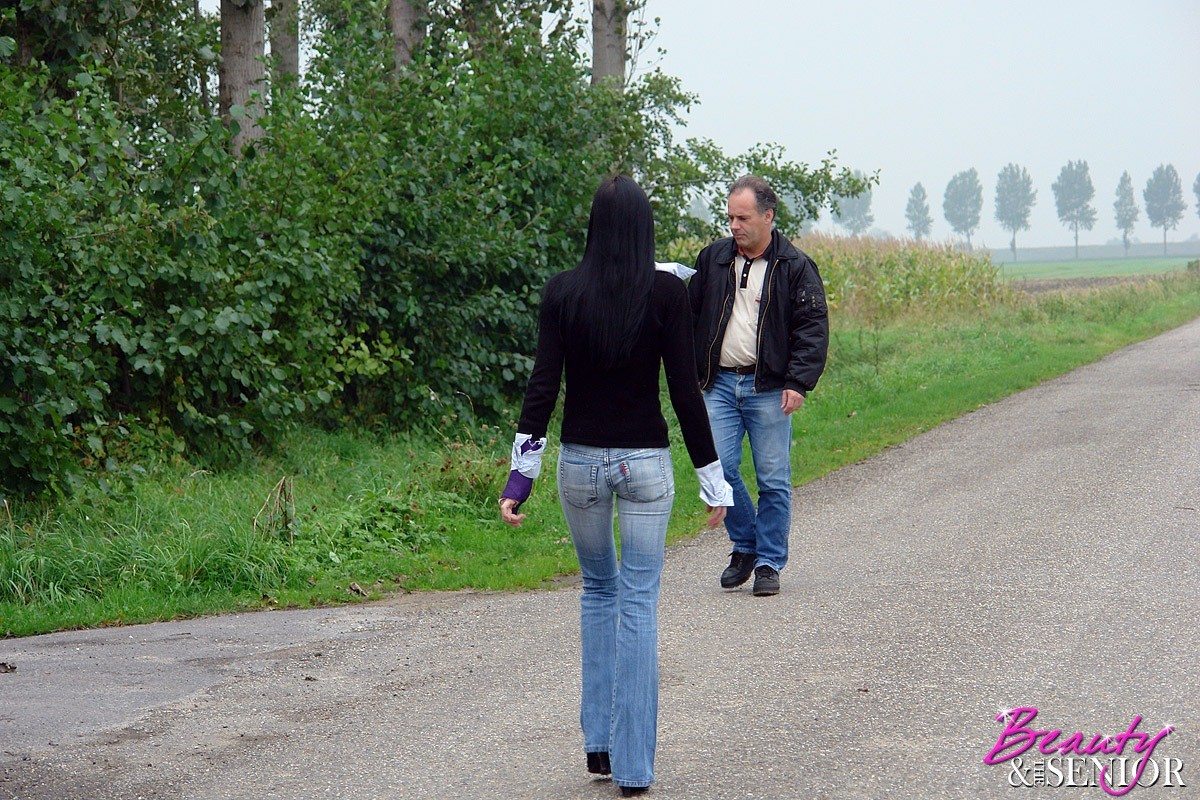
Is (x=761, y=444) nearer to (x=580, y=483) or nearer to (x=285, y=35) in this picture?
(x=580, y=483)

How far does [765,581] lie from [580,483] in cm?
305

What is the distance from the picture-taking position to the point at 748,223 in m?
6.93

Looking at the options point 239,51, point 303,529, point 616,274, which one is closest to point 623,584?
point 616,274

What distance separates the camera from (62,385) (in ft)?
27.9

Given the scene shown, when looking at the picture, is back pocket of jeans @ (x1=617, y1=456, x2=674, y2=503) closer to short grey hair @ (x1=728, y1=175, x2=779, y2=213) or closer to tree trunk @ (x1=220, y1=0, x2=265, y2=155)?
short grey hair @ (x1=728, y1=175, x2=779, y2=213)

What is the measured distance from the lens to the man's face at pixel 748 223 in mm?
6895

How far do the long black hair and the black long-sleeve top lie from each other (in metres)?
0.06

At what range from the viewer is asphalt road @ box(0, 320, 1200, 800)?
459cm

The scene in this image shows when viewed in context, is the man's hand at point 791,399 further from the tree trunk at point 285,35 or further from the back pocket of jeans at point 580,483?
the tree trunk at point 285,35

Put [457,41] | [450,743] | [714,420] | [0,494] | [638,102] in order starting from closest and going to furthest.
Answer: [450,743], [714,420], [0,494], [457,41], [638,102]

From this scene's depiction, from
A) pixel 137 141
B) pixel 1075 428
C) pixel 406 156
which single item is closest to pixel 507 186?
pixel 406 156

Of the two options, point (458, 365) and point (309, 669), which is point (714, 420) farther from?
point (458, 365)

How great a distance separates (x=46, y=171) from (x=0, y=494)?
2169 millimetres
